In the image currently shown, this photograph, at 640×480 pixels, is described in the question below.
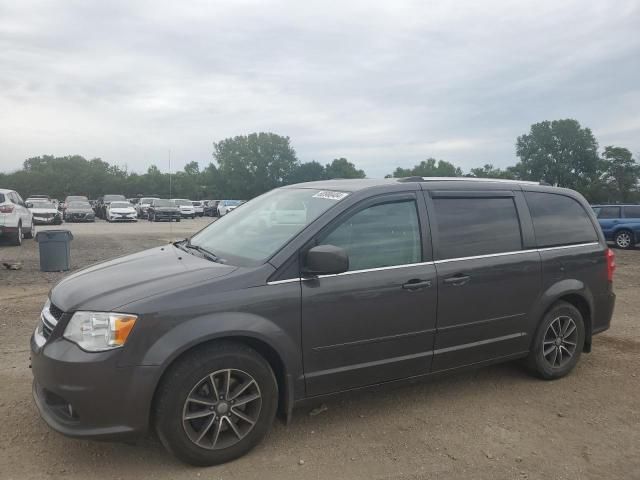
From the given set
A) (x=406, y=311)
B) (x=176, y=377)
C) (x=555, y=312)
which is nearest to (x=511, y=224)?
(x=555, y=312)

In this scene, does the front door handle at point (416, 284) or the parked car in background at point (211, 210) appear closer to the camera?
the front door handle at point (416, 284)

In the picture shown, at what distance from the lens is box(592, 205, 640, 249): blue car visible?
56.7ft

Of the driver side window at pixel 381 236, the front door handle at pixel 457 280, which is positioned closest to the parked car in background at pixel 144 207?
the driver side window at pixel 381 236

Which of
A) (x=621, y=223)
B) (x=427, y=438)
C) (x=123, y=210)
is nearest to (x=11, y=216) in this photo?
(x=427, y=438)

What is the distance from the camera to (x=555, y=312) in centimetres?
447

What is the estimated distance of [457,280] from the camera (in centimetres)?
383

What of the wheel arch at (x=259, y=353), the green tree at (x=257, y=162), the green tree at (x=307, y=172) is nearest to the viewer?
the wheel arch at (x=259, y=353)

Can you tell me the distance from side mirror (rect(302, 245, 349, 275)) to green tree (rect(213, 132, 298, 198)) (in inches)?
3598

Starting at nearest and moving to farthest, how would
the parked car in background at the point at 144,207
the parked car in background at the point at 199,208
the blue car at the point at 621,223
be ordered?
the blue car at the point at 621,223
the parked car in background at the point at 144,207
the parked car in background at the point at 199,208

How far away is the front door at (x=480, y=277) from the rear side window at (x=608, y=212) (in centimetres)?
1622

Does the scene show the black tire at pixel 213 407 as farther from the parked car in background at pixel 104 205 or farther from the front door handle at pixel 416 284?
the parked car in background at pixel 104 205

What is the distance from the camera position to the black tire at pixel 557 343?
4434 millimetres

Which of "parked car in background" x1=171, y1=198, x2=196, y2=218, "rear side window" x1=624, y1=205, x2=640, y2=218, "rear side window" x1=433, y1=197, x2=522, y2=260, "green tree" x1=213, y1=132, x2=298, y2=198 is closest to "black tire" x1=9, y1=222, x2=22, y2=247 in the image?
"rear side window" x1=433, y1=197, x2=522, y2=260

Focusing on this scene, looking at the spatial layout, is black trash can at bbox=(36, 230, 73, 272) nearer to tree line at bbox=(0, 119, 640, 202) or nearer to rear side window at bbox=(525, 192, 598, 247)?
rear side window at bbox=(525, 192, 598, 247)
